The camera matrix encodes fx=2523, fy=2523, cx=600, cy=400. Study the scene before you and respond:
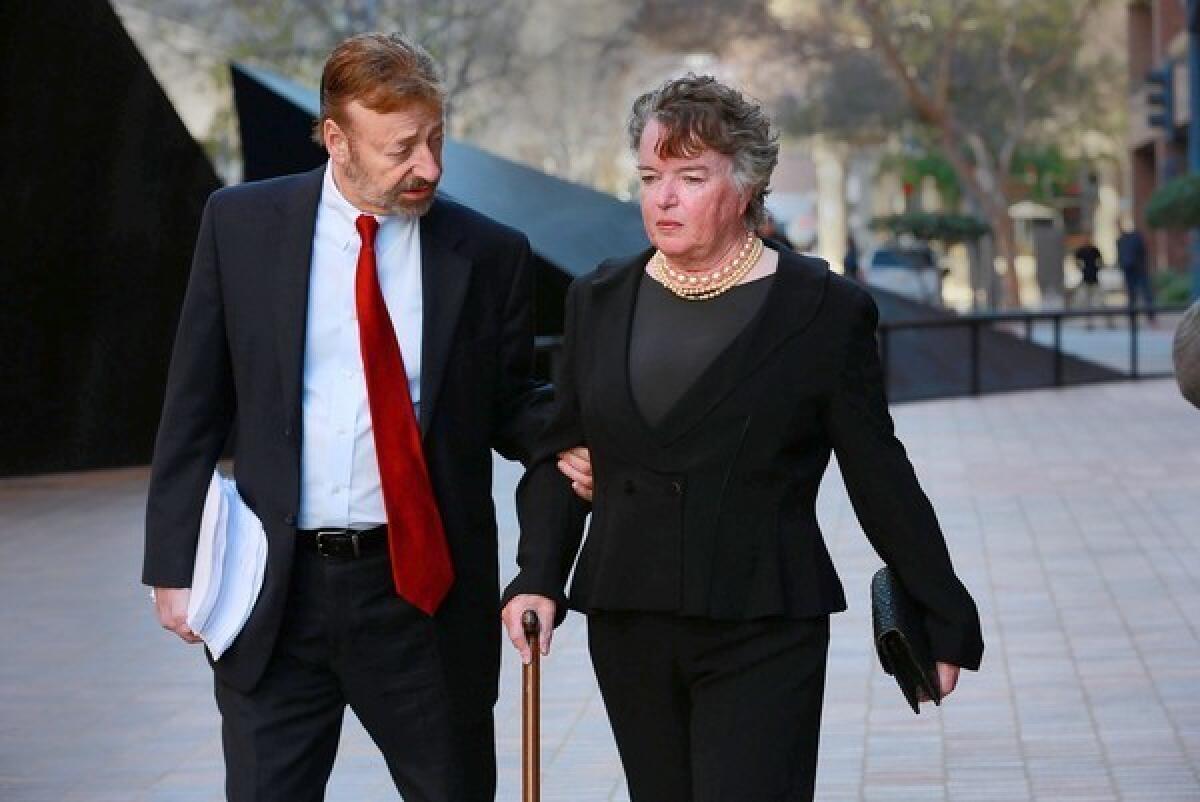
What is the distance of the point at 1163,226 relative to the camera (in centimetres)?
3494

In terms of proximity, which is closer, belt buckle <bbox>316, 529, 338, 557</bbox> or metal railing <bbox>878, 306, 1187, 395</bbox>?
belt buckle <bbox>316, 529, 338, 557</bbox>

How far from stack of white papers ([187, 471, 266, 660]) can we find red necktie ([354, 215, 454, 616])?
9.5 inches

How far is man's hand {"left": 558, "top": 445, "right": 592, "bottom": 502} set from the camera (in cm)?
416

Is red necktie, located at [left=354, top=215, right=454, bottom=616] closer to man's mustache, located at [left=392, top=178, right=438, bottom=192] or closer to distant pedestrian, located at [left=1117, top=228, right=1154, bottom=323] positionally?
man's mustache, located at [left=392, top=178, right=438, bottom=192]

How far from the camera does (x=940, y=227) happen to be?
42656 millimetres

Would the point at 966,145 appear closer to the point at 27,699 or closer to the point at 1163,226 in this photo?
the point at 1163,226

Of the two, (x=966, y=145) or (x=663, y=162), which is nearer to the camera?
(x=663, y=162)

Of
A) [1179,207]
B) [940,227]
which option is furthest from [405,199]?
[940,227]

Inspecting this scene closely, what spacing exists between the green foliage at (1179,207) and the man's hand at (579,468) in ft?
102

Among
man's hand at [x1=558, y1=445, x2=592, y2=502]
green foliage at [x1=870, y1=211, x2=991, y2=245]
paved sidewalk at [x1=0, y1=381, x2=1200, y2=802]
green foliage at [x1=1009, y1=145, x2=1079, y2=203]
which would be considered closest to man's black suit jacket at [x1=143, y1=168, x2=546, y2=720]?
man's hand at [x1=558, y1=445, x2=592, y2=502]

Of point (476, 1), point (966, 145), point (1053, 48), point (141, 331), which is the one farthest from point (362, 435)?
point (966, 145)

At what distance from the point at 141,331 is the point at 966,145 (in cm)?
5072

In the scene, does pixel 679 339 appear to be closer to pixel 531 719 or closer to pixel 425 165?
pixel 425 165

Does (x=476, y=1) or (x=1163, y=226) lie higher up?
(x=476, y=1)
